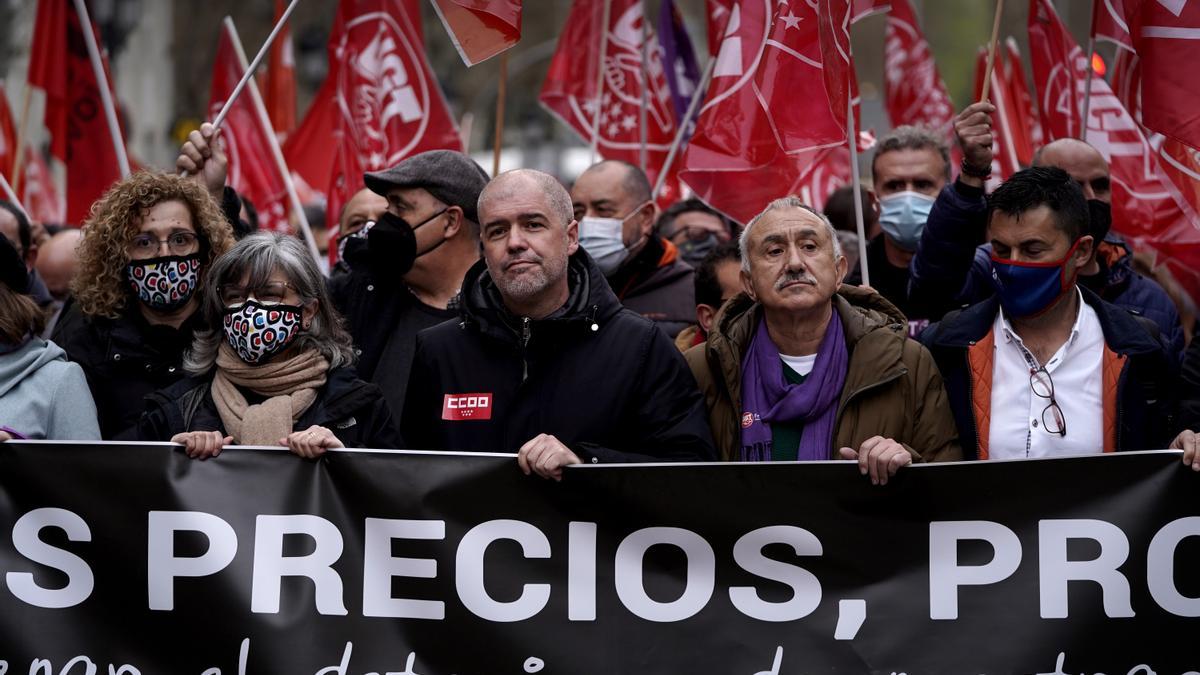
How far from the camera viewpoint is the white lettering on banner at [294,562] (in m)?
4.58

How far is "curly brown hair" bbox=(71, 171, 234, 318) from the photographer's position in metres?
5.32

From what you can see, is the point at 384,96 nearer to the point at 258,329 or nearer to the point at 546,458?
the point at 258,329

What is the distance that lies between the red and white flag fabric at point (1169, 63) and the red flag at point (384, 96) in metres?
4.38

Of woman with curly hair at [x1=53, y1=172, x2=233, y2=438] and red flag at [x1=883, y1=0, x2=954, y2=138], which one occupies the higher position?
red flag at [x1=883, y1=0, x2=954, y2=138]

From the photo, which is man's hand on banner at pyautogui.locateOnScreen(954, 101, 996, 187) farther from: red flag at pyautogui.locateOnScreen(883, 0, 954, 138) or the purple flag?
red flag at pyautogui.locateOnScreen(883, 0, 954, 138)

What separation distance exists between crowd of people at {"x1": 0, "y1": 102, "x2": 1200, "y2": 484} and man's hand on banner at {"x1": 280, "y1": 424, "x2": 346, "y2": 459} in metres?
0.01

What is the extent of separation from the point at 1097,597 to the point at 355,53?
601 centimetres

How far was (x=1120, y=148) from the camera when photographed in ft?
25.1

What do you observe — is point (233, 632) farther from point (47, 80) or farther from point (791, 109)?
point (47, 80)

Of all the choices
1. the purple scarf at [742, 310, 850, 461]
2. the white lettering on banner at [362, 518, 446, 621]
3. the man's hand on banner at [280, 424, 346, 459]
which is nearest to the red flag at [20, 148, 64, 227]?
the man's hand on banner at [280, 424, 346, 459]

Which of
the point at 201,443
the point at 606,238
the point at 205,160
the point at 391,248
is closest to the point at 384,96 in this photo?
the point at 606,238

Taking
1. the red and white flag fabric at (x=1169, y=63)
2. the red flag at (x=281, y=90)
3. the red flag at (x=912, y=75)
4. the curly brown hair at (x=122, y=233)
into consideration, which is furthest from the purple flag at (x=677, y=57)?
the curly brown hair at (x=122, y=233)

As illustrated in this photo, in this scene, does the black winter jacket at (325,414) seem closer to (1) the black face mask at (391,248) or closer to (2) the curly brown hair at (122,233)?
(2) the curly brown hair at (122,233)

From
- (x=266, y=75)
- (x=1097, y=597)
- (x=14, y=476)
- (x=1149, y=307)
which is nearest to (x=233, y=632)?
(x=14, y=476)
